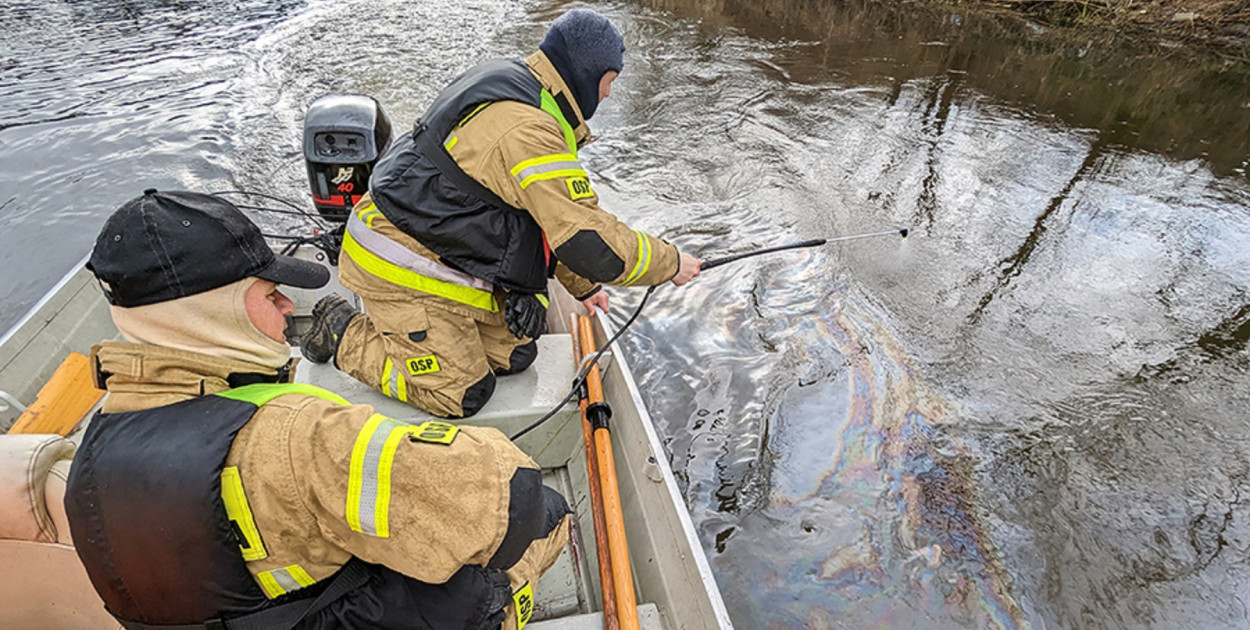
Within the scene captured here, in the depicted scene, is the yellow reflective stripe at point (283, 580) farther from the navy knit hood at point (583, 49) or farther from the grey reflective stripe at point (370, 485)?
the navy knit hood at point (583, 49)

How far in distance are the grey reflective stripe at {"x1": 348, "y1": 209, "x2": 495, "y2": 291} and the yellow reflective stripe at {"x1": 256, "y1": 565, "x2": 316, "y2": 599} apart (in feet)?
4.93

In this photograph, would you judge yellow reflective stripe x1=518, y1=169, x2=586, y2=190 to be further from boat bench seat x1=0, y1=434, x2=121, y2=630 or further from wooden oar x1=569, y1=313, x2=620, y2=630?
boat bench seat x1=0, y1=434, x2=121, y2=630

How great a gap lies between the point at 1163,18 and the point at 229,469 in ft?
49.1

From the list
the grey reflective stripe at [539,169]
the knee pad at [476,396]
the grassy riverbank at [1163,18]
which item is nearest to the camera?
the grey reflective stripe at [539,169]

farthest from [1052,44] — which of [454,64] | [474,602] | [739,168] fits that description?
[474,602]

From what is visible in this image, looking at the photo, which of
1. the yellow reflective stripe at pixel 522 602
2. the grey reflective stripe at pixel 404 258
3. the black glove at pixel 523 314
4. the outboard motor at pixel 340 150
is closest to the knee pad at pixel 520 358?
the black glove at pixel 523 314

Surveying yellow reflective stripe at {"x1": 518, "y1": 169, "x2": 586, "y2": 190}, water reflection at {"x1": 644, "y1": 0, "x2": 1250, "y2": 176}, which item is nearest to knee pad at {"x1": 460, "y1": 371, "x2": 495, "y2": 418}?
yellow reflective stripe at {"x1": 518, "y1": 169, "x2": 586, "y2": 190}

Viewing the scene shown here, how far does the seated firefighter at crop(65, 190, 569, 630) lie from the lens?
1171mm

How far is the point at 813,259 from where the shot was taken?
17.9 feet

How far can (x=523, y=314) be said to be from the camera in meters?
2.81

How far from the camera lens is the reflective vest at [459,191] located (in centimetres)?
247

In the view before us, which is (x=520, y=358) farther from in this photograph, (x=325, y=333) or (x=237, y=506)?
(x=237, y=506)

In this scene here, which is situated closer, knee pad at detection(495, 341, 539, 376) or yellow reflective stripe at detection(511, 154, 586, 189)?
yellow reflective stripe at detection(511, 154, 586, 189)

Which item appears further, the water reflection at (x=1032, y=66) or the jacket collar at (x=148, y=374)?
the water reflection at (x=1032, y=66)
